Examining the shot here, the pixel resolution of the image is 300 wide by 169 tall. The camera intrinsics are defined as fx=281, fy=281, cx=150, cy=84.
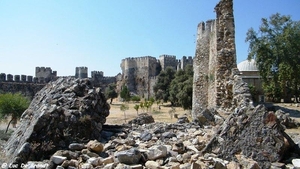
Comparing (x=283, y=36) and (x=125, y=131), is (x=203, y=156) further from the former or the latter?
(x=283, y=36)

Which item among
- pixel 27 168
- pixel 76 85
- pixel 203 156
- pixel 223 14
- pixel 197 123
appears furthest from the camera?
pixel 223 14

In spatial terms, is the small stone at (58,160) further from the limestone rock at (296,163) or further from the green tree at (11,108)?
the green tree at (11,108)

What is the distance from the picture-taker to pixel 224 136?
599 cm

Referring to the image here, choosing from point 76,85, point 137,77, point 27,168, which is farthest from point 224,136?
point 137,77

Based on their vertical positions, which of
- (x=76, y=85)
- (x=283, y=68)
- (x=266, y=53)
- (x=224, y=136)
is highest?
(x=266, y=53)

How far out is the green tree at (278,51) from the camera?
2111cm

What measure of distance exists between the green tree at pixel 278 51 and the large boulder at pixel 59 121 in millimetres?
17250

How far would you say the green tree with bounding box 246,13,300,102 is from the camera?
21109mm

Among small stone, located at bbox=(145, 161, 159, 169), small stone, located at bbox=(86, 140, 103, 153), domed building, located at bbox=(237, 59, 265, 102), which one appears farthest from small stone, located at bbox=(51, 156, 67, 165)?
domed building, located at bbox=(237, 59, 265, 102)

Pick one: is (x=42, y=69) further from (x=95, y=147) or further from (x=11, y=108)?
(x=95, y=147)

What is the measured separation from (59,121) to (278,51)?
1917cm

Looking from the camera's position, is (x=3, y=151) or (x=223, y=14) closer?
(x=3, y=151)

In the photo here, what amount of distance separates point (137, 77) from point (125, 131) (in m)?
60.5

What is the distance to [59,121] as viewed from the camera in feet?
22.7
